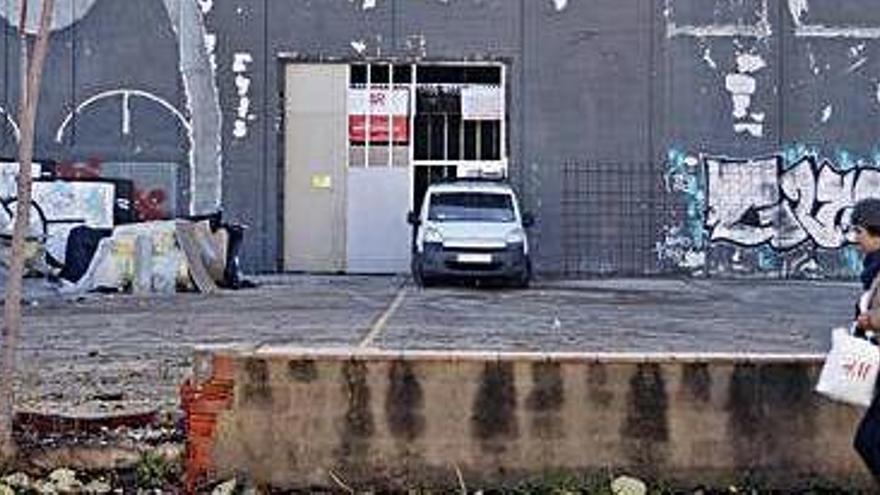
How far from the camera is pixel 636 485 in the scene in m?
8.34

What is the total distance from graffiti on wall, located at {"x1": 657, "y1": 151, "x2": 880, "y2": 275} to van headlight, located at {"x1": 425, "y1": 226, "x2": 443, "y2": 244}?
719cm

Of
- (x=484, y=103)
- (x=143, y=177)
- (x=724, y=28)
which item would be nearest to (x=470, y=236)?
(x=484, y=103)

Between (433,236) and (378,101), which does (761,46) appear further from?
(433,236)

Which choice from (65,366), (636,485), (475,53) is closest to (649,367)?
(636,485)

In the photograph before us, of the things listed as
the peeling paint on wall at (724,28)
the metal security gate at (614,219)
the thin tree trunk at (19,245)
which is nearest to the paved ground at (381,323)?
the thin tree trunk at (19,245)

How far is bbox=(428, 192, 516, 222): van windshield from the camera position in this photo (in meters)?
25.2

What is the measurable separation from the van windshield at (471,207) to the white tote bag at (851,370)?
17848 millimetres

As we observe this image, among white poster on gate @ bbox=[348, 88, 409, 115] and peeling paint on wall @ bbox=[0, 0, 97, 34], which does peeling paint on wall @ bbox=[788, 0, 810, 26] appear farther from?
peeling paint on wall @ bbox=[0, 0, 97, 34]

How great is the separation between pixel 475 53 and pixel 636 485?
21960mm

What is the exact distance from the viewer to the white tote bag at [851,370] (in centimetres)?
705

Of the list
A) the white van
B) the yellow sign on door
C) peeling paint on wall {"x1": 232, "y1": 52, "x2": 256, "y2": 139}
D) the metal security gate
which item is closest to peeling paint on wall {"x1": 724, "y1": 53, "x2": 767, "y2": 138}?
the metal security gate

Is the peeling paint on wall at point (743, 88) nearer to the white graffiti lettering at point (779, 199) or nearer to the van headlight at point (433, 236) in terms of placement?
the white graffiti lettering at point (779, 199)

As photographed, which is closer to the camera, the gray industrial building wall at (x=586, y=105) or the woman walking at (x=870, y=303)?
the woman walking at (x=870, y=303)

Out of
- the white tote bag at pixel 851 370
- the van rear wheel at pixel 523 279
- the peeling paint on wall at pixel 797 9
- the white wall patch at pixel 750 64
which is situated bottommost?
the van rear wheel at pixel 523 279
